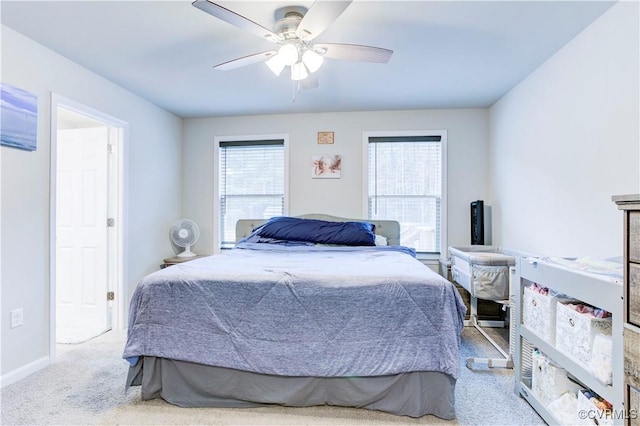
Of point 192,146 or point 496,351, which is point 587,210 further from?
point 192,146

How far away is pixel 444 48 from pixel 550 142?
1149mm

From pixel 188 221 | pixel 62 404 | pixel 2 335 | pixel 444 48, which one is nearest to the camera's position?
pixel 62 404

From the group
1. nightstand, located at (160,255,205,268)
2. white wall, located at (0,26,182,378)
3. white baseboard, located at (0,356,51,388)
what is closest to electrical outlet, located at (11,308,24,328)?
white wall, located at (0,26,182,378)

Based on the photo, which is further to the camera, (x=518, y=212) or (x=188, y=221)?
(x=188, y=221)

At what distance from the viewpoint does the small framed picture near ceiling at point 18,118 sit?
7.05 ft

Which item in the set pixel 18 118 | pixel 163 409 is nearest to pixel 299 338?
pixel 163 409

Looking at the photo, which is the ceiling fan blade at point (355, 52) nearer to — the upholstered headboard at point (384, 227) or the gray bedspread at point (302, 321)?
the gray bedspread at point (302, 321)

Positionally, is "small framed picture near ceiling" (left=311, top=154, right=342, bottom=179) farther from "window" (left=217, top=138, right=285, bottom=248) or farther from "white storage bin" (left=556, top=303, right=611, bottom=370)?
"white storage bin" (left=556, top=303, right=611, bottom=370)

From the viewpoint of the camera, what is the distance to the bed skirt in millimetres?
1702

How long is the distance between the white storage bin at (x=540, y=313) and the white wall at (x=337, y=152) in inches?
81.3

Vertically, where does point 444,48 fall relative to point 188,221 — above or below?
above

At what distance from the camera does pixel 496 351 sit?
8.75ft

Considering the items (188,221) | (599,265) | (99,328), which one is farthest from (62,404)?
(599,265)

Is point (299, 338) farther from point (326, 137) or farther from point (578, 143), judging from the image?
point (326, 137)
